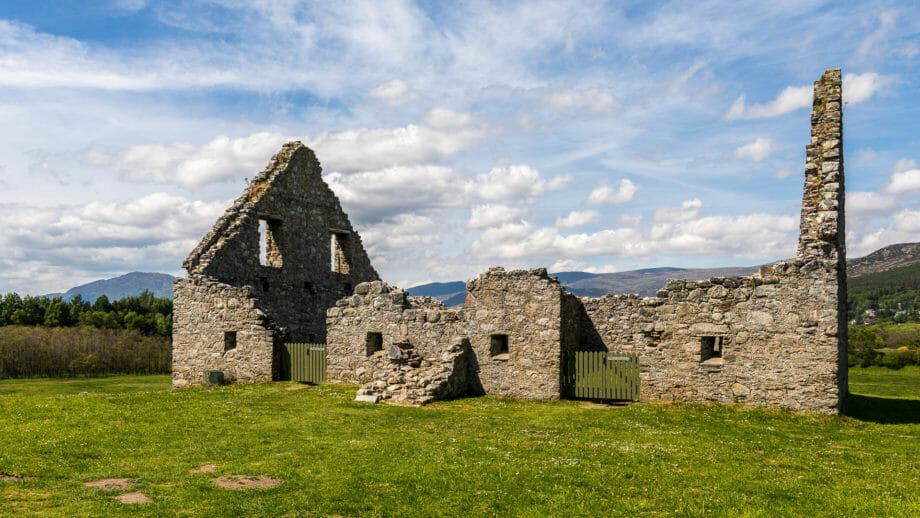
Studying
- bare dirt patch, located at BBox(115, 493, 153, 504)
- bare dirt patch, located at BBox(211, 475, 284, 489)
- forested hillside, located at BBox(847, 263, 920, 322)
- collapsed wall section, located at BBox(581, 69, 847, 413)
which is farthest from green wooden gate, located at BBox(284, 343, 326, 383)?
forested hillside, located at BBox(847, 263, 920, 322)

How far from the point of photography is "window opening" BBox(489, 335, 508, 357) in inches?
766

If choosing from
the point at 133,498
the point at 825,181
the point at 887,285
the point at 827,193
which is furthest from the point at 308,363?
the point at 887,285

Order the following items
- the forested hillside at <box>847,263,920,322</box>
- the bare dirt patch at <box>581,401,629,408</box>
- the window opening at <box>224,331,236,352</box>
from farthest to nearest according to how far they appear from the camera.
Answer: the forested hillside at <box>847,263,920,322</box> < the window opening at <box>224,331,236,352</box> < the bare dirt patch at <box>581,401,629,408</box>

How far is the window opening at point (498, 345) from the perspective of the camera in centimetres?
1947

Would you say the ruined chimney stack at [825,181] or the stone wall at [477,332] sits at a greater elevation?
the ruined chimney stack at [825,181]

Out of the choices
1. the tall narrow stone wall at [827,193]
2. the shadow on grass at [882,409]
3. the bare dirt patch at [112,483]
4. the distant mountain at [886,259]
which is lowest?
the shadow on grass at [882,409]

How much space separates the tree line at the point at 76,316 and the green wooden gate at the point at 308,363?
39.3 metres

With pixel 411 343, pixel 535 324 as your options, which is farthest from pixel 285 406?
pixel 535 324

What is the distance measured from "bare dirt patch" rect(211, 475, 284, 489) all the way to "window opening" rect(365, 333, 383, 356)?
11250mm

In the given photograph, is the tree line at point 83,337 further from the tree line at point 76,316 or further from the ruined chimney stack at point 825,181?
the ruined chimney stack at point 825,181

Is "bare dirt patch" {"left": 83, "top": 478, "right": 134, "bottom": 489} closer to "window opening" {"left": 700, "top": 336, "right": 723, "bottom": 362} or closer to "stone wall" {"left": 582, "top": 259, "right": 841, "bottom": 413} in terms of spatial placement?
"stone wall" {"left": 582, "top": 259, "right": 841, "bottom": 413}

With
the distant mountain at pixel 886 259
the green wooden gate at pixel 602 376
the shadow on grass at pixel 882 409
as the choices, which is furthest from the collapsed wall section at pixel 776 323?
the distant mountain at pixel 886 259

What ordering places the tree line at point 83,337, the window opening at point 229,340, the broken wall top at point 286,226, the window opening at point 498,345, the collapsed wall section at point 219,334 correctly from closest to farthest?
the window opening at point 498,345
the collapsed wall section at point 219,334
the window opening at point 229,340
the broken wall top at point 286,226
the tree line at point 83,337

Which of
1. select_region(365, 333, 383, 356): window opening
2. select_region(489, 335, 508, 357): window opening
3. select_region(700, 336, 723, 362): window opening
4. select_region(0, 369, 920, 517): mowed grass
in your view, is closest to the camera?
select_region(0, 369, 920, 517): mowed grass
